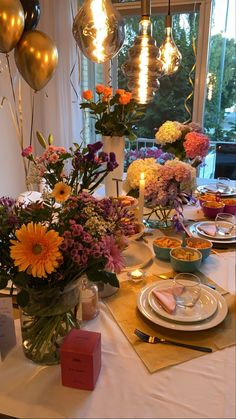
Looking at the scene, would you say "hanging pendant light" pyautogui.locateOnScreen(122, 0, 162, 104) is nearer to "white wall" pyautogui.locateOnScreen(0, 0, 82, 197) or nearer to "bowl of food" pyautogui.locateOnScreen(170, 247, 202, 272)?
"bowl of food" pyautogui.locateOnScreen(170, 247, 202, 272)

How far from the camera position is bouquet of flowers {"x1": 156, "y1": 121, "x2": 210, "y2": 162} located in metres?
1.95

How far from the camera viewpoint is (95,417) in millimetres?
719

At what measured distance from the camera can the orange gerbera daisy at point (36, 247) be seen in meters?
0.72

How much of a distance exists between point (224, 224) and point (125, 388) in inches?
39.6

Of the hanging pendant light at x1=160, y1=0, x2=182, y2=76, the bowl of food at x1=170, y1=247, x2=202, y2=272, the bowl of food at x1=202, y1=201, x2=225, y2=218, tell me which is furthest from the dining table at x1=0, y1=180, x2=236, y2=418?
the hanging pendant light at x1=160, y1=0, x2=182, y2=76

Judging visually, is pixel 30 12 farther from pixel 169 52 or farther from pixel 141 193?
pixel 141 193

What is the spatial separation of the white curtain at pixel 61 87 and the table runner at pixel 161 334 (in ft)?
8.30

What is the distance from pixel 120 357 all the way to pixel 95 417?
176 mm

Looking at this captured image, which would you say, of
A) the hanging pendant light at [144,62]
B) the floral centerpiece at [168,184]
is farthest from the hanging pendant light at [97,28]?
the floral centerpiece at [168,184]

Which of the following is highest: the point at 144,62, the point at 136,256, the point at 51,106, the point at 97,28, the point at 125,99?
the point at 97,28

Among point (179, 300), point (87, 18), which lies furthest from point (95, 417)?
point (87, 18)

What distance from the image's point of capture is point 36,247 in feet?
2.40

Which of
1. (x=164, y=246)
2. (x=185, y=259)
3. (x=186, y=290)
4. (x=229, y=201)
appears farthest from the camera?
(x=229, y=201)

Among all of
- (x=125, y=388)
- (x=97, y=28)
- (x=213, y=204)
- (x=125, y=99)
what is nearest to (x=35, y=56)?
(x=97, y=28)
